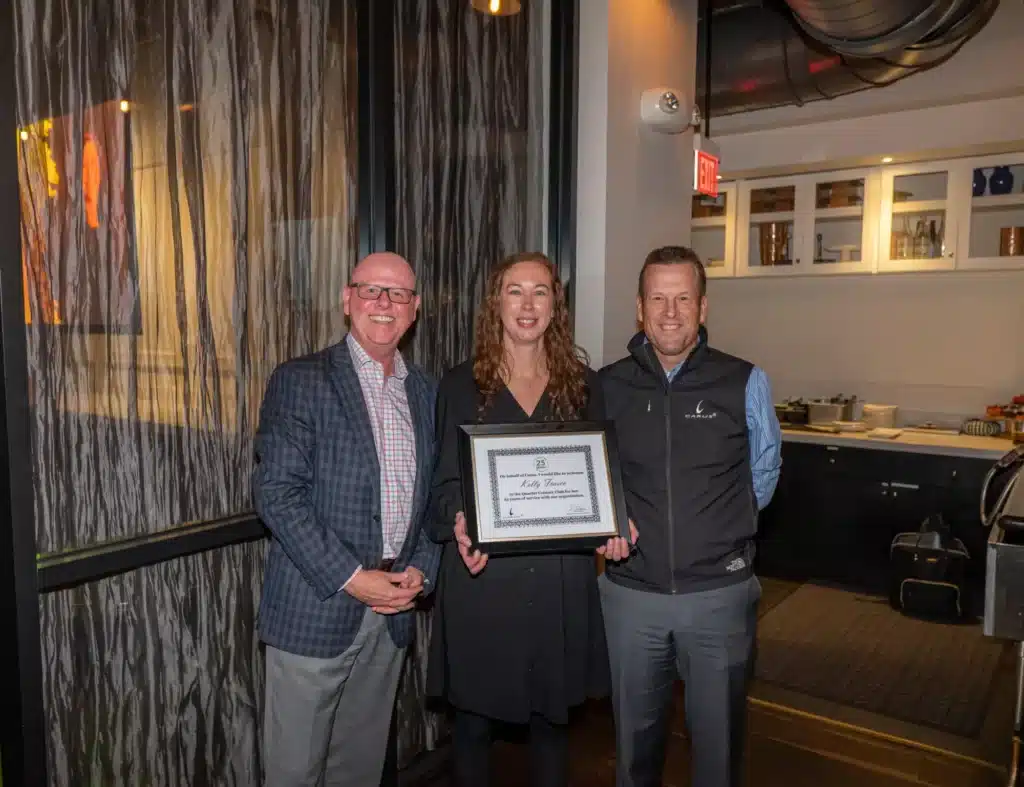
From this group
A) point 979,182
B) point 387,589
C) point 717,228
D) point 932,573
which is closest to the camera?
point 387,589

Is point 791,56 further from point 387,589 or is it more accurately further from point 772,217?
point 387,589

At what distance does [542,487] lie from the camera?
1744 mm

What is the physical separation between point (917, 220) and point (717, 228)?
1291 mm

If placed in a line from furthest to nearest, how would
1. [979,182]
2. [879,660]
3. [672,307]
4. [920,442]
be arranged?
[979,182] < [920,442] < [879,660] < [672,307]

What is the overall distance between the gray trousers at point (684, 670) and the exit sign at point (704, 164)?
2053 mm

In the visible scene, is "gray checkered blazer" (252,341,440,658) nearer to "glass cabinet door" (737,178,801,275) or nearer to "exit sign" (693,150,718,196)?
"exit sign" (693,150,718,196)

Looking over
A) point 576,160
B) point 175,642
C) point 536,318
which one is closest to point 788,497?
point 576,160

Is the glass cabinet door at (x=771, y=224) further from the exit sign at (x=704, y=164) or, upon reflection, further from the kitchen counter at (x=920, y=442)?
the exit sign at (x=704, y=164)

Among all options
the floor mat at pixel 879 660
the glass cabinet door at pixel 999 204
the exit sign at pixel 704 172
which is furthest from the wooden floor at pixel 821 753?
the glass cabinet door at pixel 999 204

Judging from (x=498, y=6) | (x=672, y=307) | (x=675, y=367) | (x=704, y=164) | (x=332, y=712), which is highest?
(x=498, y=6)

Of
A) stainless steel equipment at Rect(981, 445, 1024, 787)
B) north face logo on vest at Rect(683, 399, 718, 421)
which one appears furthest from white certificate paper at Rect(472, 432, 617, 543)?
stainless steel equipment at Rect(981, 445, 1024, 787)

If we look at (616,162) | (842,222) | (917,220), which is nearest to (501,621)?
(616,162)

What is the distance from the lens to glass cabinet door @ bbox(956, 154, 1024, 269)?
420cm

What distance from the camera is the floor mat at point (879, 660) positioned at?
2.99 m
